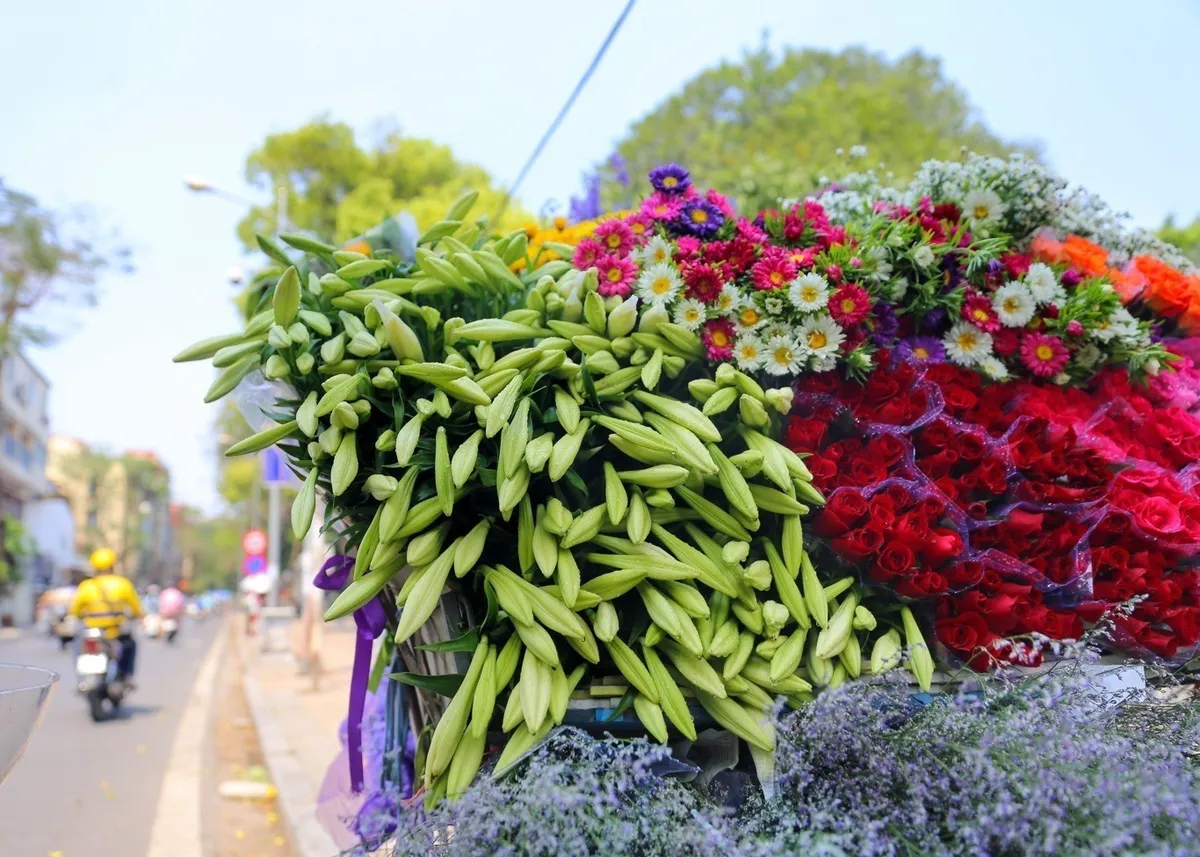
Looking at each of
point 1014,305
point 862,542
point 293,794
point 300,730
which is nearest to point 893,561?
point 862,542

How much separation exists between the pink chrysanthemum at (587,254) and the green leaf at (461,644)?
83 centimetres

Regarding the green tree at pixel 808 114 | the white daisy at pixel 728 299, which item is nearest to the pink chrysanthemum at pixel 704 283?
the white daisy at pixel 728 299

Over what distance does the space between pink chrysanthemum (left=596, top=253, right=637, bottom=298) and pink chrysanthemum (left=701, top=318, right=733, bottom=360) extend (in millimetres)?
192

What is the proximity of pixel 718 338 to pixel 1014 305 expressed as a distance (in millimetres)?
662

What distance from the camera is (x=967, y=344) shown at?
204 centimetres

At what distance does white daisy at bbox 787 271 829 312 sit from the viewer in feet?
6.25

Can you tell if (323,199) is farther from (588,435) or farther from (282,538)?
(282,538)

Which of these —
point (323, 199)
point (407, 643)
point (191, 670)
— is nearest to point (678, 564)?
point (407, 643)

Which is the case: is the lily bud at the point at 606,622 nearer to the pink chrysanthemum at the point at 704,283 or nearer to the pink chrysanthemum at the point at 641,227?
the pink chrysanthemum at the point at 704,283

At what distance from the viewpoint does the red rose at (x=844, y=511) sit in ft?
5.93

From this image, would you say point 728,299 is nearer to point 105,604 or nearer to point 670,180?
point 670,180

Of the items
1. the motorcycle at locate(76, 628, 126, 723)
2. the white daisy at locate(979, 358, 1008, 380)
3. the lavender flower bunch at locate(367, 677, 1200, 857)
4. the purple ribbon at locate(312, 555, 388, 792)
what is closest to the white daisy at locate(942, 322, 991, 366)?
the white daisy at locate(979, 358, 1008, 380)

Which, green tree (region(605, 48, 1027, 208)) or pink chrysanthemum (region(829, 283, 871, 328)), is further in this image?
green tree (region(605, 48, 1027, 208))

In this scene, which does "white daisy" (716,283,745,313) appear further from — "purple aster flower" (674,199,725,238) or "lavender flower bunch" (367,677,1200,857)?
"lavender flower bunch" (367,677,1200,857)
